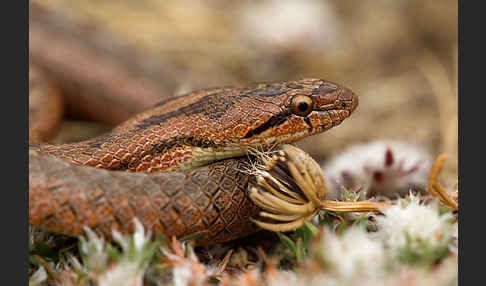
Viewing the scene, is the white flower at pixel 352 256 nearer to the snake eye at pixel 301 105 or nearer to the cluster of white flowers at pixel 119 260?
the cluster of white flowers at pixel 119 260

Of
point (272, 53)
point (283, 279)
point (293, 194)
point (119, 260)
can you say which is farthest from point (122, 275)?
point (272, 53)

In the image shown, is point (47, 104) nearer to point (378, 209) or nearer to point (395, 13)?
point (378, 209)

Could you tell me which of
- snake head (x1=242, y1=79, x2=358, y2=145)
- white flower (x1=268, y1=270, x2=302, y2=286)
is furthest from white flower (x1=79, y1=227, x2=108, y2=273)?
snake head (x1=242, y1=79, x2=358, y2=145)

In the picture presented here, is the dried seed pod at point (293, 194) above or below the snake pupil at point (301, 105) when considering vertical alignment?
below

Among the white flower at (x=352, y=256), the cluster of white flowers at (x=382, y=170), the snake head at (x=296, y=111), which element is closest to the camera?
the white flower at (x=352, y=256)

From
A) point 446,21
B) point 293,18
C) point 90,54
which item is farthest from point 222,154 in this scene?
point 446,21

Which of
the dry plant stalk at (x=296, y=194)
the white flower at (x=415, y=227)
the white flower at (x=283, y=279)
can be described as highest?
the dry plant stalk at (x=296, y=194)

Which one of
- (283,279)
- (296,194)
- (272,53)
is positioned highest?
(272,53)

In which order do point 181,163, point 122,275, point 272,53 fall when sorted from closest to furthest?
point 122,275
point 181,163
point 272,53

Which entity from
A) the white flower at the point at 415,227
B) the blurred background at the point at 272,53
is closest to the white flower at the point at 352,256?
the white flower at the point at 415,227

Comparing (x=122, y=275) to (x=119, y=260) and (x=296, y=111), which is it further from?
(x=296, y=111)
